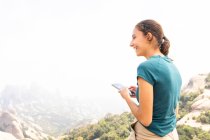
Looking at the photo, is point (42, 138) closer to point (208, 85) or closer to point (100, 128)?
point (100, 128)

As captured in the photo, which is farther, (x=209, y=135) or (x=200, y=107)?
(x=200, y=107)

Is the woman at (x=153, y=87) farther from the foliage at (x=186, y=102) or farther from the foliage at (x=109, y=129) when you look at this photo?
the foliage at (x=186, y=102)

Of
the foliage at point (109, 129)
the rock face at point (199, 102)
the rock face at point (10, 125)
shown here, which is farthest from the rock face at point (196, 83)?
the rock face at point (10, 125)

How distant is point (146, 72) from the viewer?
314 centimetres

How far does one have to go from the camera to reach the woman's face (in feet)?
11.3

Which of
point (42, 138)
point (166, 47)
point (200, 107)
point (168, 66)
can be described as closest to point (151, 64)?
point (168, 66)

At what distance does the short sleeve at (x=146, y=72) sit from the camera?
312 cm

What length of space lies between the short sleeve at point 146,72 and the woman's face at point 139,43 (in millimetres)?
304

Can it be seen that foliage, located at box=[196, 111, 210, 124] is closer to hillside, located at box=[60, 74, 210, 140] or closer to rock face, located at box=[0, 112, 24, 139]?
hillside, located at box=[60, 74, 210, 140]

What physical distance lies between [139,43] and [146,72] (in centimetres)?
42

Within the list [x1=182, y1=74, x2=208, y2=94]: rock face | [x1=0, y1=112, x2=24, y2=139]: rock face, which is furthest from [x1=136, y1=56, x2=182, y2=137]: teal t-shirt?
[x1=0, y1=112, x2=24, y2=139]: rock face

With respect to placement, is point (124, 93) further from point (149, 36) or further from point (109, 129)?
point (109, 129)

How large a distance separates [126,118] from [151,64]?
140 feet

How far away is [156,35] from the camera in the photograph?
3410 mm
